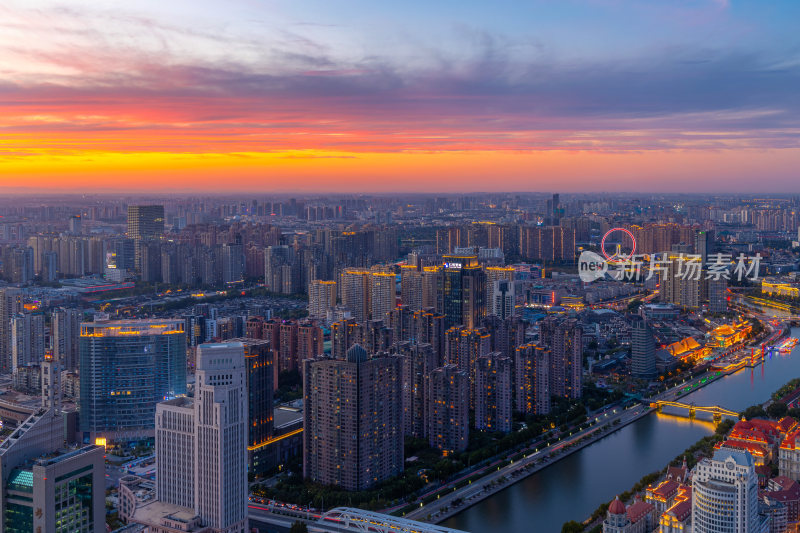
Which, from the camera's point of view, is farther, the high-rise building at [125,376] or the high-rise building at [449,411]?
the high-rise building at [125,376]

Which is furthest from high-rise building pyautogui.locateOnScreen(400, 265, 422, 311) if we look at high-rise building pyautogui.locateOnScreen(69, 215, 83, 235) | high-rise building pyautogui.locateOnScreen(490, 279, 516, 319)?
high-rise building pyautogui.locateOnScreen(69, 215, 83, 235)

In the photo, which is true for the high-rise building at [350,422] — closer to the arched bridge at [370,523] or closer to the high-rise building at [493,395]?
the arched bridge at [370,523]

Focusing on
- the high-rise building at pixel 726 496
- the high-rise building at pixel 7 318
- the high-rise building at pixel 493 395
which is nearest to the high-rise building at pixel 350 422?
the high-rise building at pixel 493 395

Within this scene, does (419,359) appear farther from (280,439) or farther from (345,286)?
(345,286)

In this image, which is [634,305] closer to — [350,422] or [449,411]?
[449,411]

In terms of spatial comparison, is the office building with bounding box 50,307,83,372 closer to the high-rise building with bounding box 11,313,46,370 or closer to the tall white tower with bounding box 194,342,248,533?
the high-rise building with bounding box 11,313,46,370

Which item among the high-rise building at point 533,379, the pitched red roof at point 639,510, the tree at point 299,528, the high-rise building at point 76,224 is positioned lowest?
the tree at point 299,528

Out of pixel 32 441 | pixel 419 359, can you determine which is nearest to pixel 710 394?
pixel 419 359
